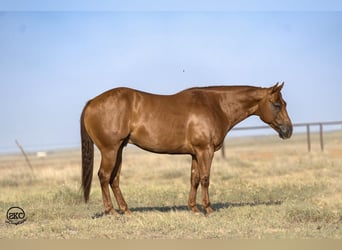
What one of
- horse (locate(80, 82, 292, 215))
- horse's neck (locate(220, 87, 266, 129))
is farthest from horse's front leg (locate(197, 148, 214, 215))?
horse's neck (locate(220, 87, 266, 129))

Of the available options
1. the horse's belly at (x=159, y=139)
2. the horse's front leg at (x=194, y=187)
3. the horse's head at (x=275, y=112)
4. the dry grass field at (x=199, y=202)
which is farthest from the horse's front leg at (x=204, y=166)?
the horse's head at (x=275, y=112)

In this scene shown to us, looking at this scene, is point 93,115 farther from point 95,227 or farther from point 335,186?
point 335,186

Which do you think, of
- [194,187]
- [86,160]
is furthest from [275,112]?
[86,160]

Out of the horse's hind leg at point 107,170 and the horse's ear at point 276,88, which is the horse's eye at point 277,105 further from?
the horse's hind leg at point 107,170

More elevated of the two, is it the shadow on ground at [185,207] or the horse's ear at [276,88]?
the horse's ear at [276,88]

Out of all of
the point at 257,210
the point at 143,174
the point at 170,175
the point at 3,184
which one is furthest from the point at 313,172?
the point at 3,184

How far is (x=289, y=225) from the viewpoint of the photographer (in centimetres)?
756

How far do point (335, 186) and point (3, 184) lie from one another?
997 centimetres

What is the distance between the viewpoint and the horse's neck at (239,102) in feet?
30.5

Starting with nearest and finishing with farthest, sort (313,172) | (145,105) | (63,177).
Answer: (145,105), (313,172), (63,177)

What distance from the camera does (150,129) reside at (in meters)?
8.83

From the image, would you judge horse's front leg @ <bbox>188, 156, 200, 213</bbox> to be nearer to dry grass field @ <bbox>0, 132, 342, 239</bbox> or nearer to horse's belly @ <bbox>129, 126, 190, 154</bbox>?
dry grass field @ <bbox>0, 132, 342, 239</bbox>

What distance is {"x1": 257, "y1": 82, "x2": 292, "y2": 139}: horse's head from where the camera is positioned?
920 centimetres

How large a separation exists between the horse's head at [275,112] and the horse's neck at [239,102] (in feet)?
0.38
